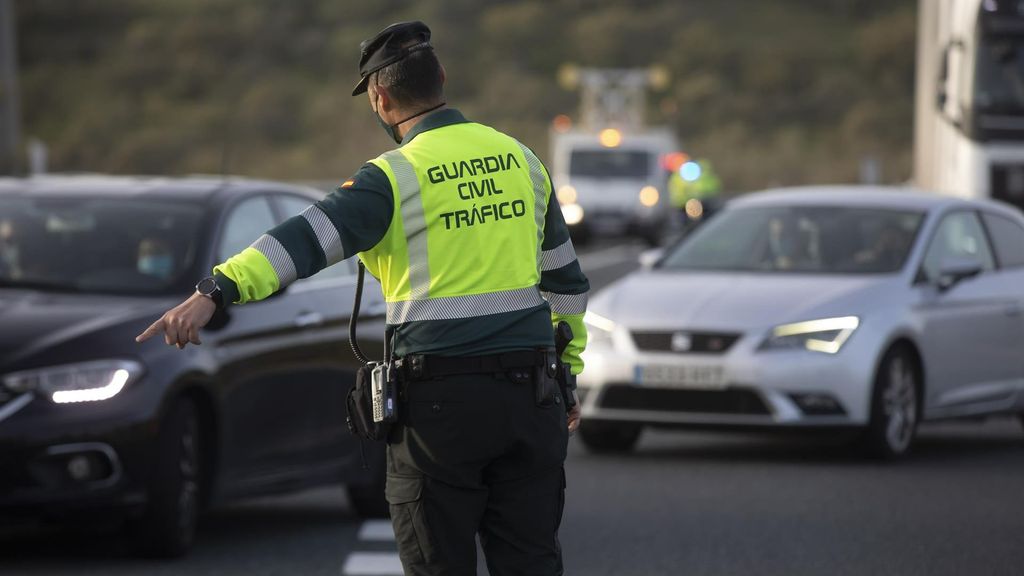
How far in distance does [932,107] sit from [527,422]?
22.0 meters

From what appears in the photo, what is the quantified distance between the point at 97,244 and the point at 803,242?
16.2 feet

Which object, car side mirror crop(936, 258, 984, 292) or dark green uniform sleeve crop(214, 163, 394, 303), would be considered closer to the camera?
dark green uniform sleeve crop(214, 163, 394, 303)

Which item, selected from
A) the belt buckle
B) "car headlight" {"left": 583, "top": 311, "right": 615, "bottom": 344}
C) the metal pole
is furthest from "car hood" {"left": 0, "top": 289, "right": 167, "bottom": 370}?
the metal pole

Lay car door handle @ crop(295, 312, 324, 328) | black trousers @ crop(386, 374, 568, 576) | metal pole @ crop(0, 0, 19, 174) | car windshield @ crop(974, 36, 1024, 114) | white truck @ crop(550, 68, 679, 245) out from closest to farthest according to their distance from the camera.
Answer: black trousers @ crop(386, 374, 568, 576)
car door handle @ crop(295, 312, 324, 328)
car windshield @ crop(974, 36, 1024, 114)
metal pole @ crop(0, 0, 19, 174)
white truck @ crop(550, 68, 679, 245)

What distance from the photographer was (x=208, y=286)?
4836 mm

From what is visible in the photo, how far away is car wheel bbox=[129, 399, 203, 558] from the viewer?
816cm

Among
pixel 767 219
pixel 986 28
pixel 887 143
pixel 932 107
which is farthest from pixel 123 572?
pixel 887 143

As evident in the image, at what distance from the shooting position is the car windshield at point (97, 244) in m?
9.01

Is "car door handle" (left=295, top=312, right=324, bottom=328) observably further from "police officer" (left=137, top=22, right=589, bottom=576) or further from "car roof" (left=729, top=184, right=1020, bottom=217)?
"car roof" (left=729, top=184, right=1020, bottom=217)

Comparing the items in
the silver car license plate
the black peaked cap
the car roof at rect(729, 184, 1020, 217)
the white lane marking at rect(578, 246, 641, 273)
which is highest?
the black peaked cap

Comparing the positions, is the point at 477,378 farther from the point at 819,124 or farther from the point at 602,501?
the point at 819,124

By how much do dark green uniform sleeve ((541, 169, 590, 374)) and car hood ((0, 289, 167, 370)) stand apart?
3051mm

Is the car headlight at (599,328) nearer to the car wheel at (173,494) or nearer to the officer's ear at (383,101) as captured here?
the car wheel at (173,494)

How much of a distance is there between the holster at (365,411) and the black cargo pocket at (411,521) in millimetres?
117
